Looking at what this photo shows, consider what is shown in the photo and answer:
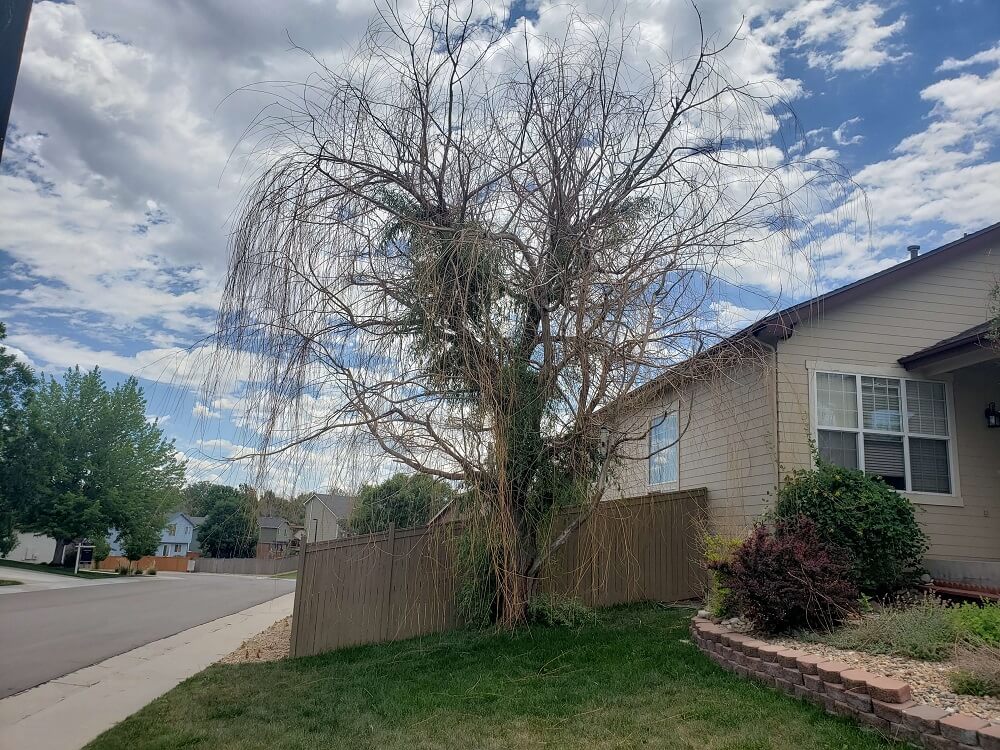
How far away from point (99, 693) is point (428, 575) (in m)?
4.12

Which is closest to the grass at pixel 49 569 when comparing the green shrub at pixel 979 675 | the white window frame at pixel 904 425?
the white window frame at pixel 904 425

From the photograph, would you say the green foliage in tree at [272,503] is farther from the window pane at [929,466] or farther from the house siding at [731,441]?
the window pane at [929,466]

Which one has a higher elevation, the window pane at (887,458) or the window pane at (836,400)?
the window pane at (836,400)

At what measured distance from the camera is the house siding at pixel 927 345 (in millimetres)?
10203

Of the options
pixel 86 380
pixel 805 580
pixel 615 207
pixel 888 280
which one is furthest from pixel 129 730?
pixel 86 380

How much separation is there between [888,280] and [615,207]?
4892 mm

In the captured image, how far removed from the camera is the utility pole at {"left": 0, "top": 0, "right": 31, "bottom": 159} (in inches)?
91.7

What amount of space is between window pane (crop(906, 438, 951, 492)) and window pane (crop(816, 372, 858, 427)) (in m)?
0.96

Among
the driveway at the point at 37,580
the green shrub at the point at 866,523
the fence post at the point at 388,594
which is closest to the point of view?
the green shrub at the point at 866,523

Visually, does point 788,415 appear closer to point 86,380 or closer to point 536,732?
point 536,732

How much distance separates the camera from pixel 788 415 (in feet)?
33.3

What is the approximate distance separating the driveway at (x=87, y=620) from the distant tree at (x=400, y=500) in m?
4.75

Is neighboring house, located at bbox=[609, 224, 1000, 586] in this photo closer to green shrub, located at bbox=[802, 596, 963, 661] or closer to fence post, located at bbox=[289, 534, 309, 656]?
green shrub, located at bbox=[802, 596, 963, 661]

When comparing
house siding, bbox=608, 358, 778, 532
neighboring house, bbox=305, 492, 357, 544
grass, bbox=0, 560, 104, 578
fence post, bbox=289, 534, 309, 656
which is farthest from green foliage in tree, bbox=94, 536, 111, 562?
house siding, bbox=608, 358, 778, 532
